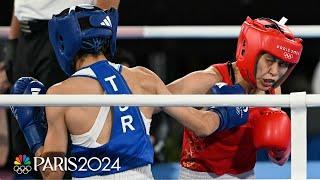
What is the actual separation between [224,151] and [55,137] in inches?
22.8

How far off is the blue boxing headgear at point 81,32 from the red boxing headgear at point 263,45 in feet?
1.36

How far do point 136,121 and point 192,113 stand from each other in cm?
15

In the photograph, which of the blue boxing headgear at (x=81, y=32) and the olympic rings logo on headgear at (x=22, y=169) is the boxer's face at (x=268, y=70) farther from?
the olympic rings logo on headgear at (x=22, y=169)

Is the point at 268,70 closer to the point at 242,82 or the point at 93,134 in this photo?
the point at 242,82

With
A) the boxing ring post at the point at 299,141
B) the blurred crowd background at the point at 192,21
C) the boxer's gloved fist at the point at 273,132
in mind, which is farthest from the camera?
the blurred crowd background at the point at 192,21

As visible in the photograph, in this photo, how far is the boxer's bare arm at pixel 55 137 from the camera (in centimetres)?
199

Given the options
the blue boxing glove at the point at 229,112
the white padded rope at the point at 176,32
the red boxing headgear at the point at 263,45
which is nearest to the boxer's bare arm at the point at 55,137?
the blue boxing glove at the point at 229,112

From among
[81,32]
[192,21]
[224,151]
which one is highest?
[81,32]

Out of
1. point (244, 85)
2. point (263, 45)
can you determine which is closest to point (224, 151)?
point (244, 85)

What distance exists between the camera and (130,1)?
4.39m

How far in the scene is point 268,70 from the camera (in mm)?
2354

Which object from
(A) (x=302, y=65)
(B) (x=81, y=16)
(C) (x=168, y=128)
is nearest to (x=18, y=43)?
(B) (x=81, y=16)

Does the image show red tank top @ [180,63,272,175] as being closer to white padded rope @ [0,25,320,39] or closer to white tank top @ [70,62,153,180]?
white tank top @ [70,62,153,180]

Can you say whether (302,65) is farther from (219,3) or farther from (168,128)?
(168,128)
